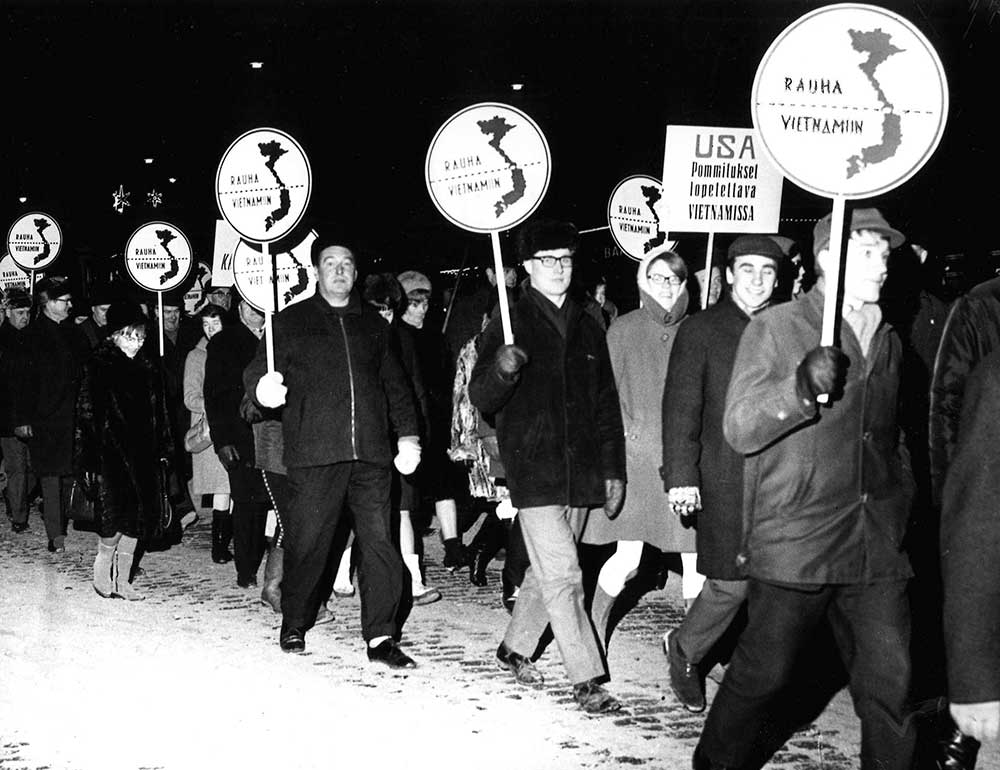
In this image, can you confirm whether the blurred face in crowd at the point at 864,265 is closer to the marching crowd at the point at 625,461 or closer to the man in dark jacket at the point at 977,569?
the marching crowd at the point at 625,461

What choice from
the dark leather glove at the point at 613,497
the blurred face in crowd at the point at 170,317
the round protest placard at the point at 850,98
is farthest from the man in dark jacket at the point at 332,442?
the blurred face in crowd at the point at 170,317

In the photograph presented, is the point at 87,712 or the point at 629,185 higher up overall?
the point at 629,185

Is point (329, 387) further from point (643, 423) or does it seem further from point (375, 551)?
point (643, 423)

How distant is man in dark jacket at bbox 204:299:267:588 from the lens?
1052cm

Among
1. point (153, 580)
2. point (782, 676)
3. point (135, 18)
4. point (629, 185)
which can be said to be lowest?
point (153, 580)

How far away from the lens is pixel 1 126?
28188mm

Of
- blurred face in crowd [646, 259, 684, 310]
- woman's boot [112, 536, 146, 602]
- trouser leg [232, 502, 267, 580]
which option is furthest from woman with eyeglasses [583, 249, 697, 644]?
woman's boot [112, 536, 146, 602]

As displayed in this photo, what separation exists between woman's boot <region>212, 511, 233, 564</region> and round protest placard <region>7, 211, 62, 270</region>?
33.5 ft

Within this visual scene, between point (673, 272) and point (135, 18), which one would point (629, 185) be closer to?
point (673, 272)

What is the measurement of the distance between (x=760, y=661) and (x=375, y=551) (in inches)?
139

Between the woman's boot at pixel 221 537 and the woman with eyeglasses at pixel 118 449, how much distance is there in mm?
1535

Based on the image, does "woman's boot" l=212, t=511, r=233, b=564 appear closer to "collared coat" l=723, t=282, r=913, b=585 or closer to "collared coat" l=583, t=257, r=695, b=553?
"collared coat" l=583, t=257, r=695, b=553

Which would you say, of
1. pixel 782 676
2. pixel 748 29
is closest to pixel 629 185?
pixel 748 29

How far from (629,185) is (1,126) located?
18906 millimetres
